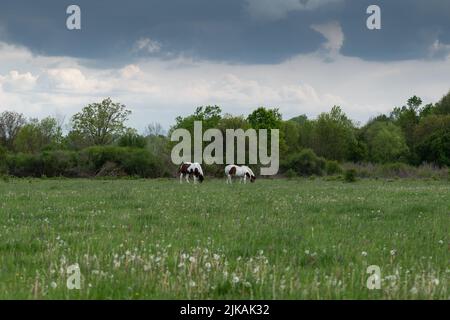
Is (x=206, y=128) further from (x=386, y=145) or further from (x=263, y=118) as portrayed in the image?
(x=386, y=145)

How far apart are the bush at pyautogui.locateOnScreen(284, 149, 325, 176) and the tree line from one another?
14cm

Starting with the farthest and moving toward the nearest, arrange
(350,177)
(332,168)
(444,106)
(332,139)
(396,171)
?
(444,106) < (332,139) < (332,168) < (396,171) < (350,177)

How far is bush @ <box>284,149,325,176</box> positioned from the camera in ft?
265

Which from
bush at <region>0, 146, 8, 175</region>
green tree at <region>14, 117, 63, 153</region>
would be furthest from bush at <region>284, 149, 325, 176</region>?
green tree at <region>14, 117, 63, 153</region>

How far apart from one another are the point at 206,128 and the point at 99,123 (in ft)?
79.3

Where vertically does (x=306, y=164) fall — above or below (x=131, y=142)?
below

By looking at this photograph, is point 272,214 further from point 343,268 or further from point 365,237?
point 343,268

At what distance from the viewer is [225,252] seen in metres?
9.83

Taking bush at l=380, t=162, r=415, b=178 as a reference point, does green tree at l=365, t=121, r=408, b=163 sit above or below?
above

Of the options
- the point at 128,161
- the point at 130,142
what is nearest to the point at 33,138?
the point at 130,142

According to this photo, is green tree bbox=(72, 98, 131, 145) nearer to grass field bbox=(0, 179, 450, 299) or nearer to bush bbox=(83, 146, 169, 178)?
bush bbox=(83, 146, 169, 178)

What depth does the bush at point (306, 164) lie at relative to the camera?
3182 inches

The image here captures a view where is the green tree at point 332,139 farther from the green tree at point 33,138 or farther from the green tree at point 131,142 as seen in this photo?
the green tree at point 33,138
